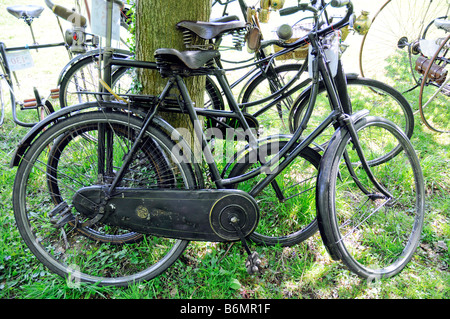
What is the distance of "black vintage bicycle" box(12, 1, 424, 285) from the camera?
2.02 m

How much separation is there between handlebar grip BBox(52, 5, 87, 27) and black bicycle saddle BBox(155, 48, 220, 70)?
193 centimetres

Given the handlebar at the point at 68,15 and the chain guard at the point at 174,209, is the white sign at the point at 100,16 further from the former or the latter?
the handlebar at the point at 68,15

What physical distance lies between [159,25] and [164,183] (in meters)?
1.14

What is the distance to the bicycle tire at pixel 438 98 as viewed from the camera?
3592 mm

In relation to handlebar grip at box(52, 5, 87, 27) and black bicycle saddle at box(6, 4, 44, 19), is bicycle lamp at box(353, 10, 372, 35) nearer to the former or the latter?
handlebar grip at box(52, 5, 87, 27)

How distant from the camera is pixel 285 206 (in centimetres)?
271

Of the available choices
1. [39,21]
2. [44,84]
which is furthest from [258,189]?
[39,21]

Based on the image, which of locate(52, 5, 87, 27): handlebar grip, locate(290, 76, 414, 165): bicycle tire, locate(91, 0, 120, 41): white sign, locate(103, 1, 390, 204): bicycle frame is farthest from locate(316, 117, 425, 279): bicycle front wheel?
locate(52, 5, 87, 27): handlebar grip

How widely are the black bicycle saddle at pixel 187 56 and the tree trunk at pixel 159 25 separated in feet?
1.47

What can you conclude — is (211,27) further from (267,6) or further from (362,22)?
(267,6)

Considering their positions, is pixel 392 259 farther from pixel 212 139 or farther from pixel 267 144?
pixel 212 139

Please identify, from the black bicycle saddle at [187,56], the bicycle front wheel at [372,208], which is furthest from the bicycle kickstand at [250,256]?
the black bicycle saddle at [187,56]

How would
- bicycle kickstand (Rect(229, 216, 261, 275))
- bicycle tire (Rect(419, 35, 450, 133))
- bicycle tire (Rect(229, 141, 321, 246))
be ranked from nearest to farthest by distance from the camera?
bicycle kickstand (Rect(229, 216, 261, 275)), bicycle tire (Rect(229, 141, 321, 246)), bicycle tire (Rect(419, 35, 450, 133))

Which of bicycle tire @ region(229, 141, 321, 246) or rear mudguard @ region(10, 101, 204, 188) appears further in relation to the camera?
bicycle tire @ region(229, 141, 321, 246)
